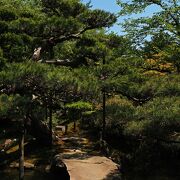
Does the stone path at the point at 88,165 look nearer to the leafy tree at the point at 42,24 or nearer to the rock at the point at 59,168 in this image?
the rock at the point at 59,168

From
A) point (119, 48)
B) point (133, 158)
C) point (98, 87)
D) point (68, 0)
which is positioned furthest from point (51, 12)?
point (133, 158)

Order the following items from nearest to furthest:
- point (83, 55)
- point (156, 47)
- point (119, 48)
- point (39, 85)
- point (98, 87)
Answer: point (39, 85)
point (98, 87)
point (83, 55)
point (119, 48)
point (156, 47)

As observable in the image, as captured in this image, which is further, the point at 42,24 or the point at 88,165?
the point at 88,165

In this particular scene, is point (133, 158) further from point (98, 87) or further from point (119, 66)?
point (98, 87)

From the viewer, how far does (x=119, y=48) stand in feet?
53.6

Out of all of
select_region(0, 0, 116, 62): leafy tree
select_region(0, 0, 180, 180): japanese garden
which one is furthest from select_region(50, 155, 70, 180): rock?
select_region(0, 0, 116, 62): leafy tree

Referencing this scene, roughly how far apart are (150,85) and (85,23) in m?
3.69

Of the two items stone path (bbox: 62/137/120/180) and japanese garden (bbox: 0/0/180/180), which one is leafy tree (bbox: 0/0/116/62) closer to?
japanese garden (bbox: 0/0/180/180)

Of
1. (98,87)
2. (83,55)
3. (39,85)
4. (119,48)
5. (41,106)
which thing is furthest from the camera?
(119,48)

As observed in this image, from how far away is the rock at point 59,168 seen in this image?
636 inches

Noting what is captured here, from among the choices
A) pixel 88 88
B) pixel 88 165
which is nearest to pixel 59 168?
pixel 88 165

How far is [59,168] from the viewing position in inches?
657

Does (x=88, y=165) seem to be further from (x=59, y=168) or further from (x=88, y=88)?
(x=88, y=88)

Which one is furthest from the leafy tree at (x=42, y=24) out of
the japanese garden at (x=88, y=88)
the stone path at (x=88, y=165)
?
the stone path at (x=88, y=165)
